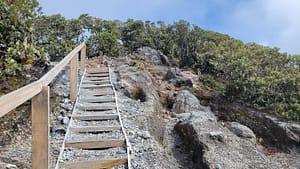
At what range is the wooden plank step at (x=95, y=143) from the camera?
4004 mm

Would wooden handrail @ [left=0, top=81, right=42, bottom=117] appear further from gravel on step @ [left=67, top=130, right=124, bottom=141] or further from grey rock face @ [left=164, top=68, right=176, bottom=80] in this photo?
grey rock face @ [left=164, top=68, right=176, bottom=80]

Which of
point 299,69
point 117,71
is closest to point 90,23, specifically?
point 117,71

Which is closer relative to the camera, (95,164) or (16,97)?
(16,97)

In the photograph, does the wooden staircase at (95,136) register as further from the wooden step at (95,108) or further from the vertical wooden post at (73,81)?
the vertical wooden post at (73,81)

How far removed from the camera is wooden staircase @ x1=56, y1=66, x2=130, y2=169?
3.55 metres

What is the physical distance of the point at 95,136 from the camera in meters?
4.36

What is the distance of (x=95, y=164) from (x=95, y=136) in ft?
2.92

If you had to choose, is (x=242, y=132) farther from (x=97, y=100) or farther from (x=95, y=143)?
(x=95, y=143)

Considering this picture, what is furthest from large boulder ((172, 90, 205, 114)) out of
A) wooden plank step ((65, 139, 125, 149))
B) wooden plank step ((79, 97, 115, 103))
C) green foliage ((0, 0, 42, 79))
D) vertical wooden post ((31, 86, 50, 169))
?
vertical wooden post ((31, 86, 50, 169))

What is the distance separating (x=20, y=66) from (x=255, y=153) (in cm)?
538

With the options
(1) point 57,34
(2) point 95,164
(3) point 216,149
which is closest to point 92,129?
(2) point 95,164

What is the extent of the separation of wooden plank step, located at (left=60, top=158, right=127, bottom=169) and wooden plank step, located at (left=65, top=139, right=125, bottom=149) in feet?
1.64

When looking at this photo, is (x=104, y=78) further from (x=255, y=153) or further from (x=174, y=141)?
(x=255, y=153)

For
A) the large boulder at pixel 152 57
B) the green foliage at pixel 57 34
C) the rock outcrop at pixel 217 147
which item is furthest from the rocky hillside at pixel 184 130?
the green foliage at pixel 57 34
